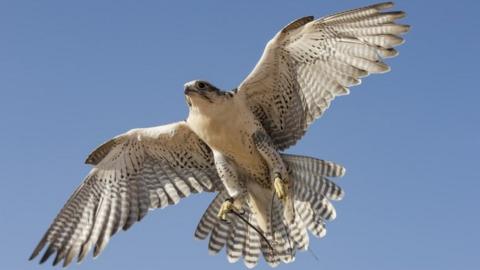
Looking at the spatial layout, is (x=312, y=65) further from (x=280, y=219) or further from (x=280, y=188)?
(x=280, y=219)

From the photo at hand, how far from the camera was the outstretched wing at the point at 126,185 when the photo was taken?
42.0 feet

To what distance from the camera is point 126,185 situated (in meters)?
13.3

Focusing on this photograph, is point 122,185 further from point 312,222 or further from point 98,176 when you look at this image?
point 312,222

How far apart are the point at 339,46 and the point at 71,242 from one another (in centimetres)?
459

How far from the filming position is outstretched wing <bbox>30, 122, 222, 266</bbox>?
12812 mm

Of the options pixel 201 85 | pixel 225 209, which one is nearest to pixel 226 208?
pixel 225 209

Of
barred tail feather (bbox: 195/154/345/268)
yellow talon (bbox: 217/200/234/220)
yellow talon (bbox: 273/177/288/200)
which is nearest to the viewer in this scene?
yellow talon (bbox: 273/177/288/200)

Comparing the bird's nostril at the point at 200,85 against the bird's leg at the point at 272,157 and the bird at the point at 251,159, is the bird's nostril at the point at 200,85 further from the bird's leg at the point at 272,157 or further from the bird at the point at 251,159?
the bird's leg at the point at 272,157

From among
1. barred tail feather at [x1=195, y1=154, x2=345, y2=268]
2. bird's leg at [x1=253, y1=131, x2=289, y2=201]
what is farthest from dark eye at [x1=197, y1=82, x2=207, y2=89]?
barred tail feather at [x1=195, y1=154, x2=345, y2=268]

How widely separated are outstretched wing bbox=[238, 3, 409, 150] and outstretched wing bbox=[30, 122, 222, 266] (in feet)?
3.94

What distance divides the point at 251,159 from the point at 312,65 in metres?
1.44

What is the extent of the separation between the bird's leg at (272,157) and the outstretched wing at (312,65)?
41 cm

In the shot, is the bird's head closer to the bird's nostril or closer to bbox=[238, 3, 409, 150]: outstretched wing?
the bird's nostril

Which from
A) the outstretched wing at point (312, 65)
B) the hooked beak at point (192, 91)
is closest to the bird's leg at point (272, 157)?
the outstretched wing at point (312, 65)
